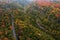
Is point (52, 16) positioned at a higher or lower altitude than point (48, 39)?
higher

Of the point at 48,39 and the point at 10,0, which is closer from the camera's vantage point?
the point at 48,39

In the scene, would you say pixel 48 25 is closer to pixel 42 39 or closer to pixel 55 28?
pixel 55 28

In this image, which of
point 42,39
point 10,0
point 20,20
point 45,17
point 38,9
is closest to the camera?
point 42,39

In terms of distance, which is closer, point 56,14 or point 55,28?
point 55,28

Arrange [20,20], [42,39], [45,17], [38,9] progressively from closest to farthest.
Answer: [42,39] → [20,20] → [45,17] → [38,9]

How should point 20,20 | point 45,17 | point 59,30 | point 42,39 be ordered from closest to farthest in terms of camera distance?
point 42,39 < point 59,30 < point 20,20 < point 45,17

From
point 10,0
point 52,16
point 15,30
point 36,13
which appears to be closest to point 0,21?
point 15,30

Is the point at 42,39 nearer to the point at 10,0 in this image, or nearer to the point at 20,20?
the point at 20,20

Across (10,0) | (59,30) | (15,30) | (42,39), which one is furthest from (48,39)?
(10,0)

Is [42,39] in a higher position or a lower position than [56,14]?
lower
